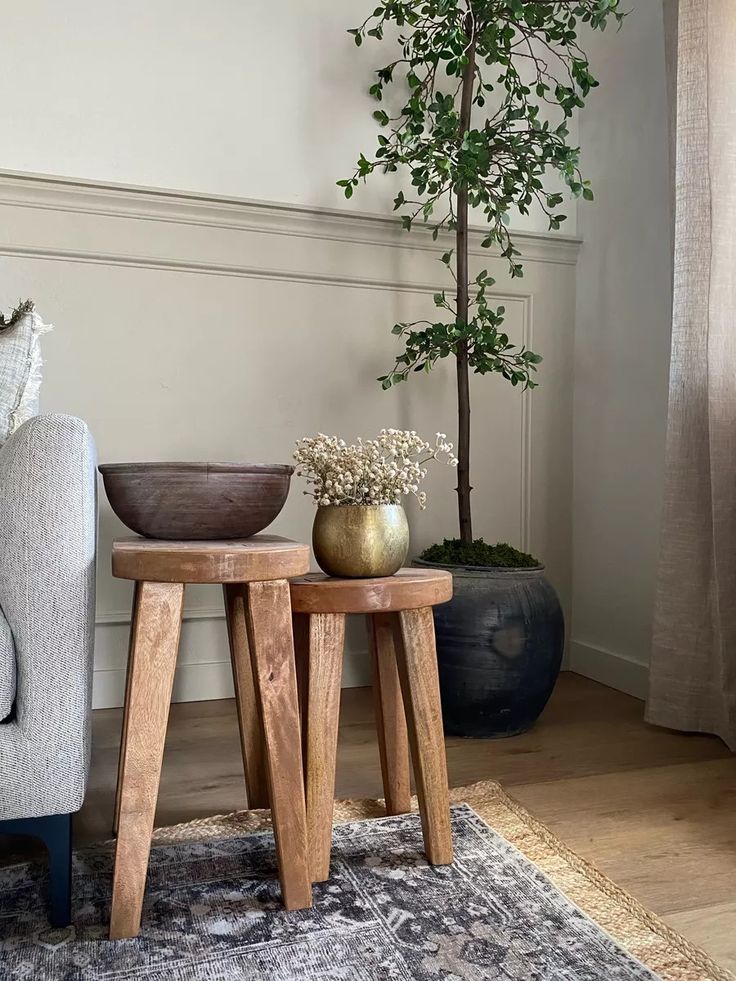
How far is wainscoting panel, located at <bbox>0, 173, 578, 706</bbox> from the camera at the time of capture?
7.20 ft

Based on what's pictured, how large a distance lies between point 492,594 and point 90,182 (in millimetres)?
1415

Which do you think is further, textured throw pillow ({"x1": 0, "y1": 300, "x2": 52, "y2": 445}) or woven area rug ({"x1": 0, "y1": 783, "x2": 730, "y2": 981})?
textured throw pillow ({"x1": 0, "y1": 300, "x2": 52, "y2": 445})

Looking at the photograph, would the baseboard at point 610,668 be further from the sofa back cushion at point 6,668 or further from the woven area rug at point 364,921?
the sofa back cushion at point 6,668

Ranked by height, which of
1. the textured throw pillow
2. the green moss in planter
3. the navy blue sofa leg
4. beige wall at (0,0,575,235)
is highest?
beige wall at (0,0,575,235)

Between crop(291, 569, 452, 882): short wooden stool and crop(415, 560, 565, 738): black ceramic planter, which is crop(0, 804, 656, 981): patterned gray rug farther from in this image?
crop(415, 560, 565, 738): black ceramic planter

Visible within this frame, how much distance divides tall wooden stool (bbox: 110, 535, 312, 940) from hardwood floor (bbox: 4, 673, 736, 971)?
41 cm

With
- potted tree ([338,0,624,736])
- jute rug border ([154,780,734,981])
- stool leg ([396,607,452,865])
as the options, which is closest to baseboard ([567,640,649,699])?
potted tree ([338,0,624,736])

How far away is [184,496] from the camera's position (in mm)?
1285

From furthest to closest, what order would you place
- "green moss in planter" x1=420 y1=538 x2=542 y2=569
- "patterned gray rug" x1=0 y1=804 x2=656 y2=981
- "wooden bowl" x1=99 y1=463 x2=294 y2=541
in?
"green moss in planter" x1=420 y1=538 x2=542 y2=569
"wooden bowl" x1=99 y1=463 x2=294 y2=541
"patterned gray rug" x1=0 y1=804 x2=656 y2=981

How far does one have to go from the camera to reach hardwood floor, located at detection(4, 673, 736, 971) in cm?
130

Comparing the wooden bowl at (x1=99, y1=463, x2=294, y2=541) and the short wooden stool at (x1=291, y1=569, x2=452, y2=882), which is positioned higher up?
the wooden bowl at (x1=99, y1=463, x2=294, y2=541)

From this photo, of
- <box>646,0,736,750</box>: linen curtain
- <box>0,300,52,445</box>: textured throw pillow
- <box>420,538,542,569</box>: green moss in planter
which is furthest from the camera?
<box>420,538,542,569</box>: green moss in planter

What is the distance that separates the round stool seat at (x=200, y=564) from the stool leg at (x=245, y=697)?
349 millimetres

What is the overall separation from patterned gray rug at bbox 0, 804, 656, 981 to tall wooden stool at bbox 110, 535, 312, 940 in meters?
0.06
